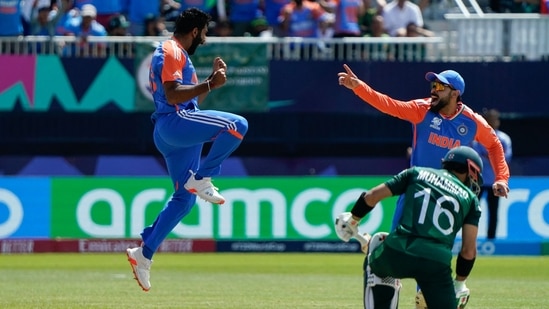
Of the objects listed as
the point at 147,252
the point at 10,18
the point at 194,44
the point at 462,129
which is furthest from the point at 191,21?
the point at 10,18

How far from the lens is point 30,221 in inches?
761

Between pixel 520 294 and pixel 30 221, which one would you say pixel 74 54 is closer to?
pixel 30 221

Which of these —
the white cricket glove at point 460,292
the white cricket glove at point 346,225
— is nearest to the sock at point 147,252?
the white cricket glove at point 346,225

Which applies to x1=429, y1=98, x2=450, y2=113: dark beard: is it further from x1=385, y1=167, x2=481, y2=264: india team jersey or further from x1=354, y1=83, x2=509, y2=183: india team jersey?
x1=385, y1=167, x2=481, y2=264: india team jersey

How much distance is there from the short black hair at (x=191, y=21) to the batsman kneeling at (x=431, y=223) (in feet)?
9.23

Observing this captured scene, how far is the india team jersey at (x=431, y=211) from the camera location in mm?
8227

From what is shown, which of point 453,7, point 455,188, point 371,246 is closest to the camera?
point 455,188

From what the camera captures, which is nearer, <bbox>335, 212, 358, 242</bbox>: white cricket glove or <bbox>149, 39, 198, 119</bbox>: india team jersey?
<bbox>335, 212, 358, 242</bbox>: white cricket glove

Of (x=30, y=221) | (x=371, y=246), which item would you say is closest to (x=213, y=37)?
(x=30, y=221)

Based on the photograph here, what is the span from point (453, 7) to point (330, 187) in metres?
4.69

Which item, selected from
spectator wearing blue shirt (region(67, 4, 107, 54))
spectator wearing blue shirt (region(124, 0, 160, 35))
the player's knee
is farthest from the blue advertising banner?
the player's knee

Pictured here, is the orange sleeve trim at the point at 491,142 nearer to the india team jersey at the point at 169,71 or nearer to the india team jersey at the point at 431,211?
the india team jersey at the point at 169,71

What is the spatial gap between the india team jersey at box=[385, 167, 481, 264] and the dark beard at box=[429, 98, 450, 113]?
2476 mm

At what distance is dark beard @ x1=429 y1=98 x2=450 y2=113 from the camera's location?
35.3 feet
